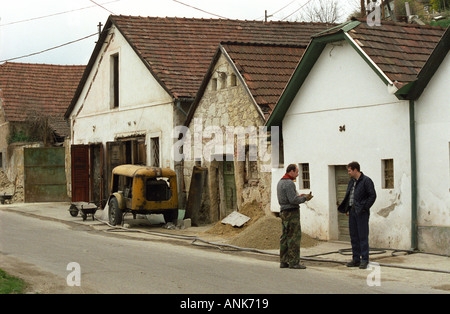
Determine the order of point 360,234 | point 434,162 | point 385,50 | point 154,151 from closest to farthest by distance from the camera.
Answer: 1. point 360,234
2. point 434,162
3. point 385,50
4. point 154,151

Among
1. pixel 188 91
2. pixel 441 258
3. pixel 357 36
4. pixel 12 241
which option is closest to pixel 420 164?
pixel 441 258

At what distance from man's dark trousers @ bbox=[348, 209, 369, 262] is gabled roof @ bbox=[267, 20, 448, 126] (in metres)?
3.14

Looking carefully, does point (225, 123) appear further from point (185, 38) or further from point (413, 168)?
point (185, 38)

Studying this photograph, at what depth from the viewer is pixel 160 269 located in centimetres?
1273

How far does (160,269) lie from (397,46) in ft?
25.7

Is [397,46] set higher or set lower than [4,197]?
higher

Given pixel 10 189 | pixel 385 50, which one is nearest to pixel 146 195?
pixel 385 50

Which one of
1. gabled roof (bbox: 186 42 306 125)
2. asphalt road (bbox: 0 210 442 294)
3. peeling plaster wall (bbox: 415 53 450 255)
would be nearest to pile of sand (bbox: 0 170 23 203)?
gabled roof (bbox: 186 42 306 125)

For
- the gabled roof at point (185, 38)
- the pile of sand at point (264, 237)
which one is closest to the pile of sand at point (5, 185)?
the gabled roof at point (185, 38)

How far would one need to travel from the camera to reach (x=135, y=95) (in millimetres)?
27688

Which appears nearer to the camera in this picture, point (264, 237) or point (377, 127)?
point (377, 127)

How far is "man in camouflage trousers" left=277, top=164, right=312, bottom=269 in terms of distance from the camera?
13.3 m

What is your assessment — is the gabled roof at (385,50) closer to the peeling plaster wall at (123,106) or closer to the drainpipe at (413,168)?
the drainpipe at (413,168)

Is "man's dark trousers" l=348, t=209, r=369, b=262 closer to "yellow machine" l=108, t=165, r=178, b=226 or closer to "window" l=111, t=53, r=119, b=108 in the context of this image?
"yellow machine" l=108, t=165, r=178, b=226
